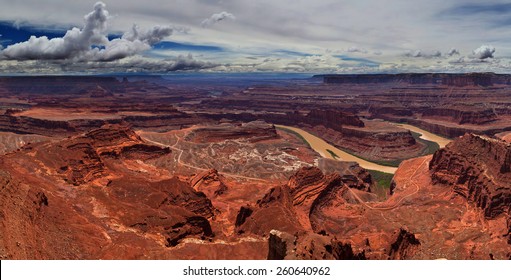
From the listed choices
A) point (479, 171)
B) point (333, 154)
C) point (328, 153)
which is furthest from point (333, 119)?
point (479, 171)

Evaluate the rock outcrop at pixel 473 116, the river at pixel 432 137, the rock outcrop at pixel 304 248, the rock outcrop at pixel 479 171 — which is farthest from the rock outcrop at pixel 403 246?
the rock outcrop at pixel 473 116

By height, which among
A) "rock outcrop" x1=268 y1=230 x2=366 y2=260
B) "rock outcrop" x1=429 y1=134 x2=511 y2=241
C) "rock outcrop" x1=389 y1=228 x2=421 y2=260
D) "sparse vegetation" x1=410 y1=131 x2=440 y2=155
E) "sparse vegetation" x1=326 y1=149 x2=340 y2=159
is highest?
"rock outcrop" x1=268 y1=230 x2=366 y2=260

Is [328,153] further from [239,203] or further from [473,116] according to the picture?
[473,116]

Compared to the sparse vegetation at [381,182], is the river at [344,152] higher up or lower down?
higher up

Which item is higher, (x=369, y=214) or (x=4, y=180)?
(x=4, y=180)

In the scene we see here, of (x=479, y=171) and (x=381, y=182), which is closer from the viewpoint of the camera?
(x=479, y=171)

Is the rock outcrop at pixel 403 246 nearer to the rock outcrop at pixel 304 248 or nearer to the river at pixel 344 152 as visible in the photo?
the rock outcrop at pixel 304 248

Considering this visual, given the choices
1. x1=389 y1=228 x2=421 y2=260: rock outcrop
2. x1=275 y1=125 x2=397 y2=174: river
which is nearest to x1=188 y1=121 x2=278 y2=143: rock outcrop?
x1=275 y1=125 x2=397 y2=174: river

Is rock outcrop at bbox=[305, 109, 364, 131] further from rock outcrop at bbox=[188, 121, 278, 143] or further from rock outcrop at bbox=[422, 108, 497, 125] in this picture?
rock outcrop at bbox=[422, 108, 497, 125]

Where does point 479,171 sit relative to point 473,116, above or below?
below

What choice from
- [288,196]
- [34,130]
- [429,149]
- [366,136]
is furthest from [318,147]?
[34,130]

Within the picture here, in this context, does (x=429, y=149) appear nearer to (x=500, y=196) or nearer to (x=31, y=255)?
(x=500, y=196)
